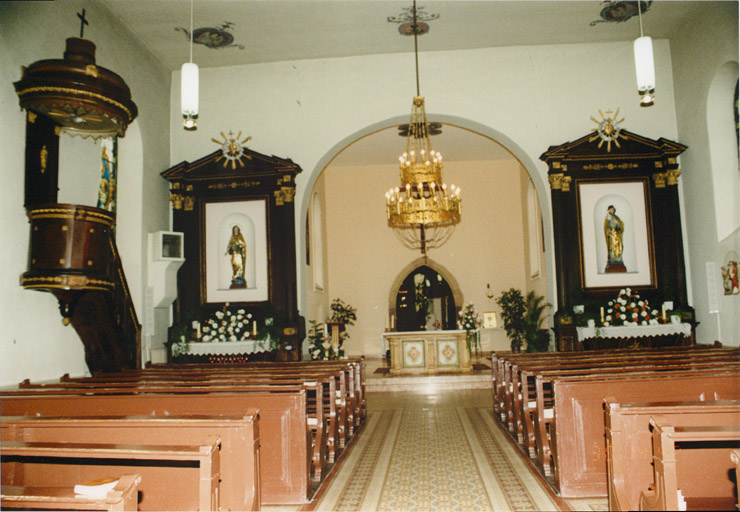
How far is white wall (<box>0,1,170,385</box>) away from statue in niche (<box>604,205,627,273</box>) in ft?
23.6

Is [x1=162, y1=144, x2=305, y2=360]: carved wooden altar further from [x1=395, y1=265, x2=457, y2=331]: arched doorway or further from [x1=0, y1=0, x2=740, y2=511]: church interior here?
[x1=395, y1=265, x2=457, y2=331]: arched doorway

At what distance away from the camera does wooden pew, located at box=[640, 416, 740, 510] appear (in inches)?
92.3

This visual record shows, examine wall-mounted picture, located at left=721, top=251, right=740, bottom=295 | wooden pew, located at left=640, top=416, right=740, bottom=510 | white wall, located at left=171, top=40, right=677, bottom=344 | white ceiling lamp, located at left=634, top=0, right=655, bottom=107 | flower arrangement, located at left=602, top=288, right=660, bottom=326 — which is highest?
white wall, located at left=171, top=40, right=677, bottom=344

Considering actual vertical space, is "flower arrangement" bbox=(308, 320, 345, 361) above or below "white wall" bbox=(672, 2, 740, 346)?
below

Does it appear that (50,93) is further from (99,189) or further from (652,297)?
(652,297)

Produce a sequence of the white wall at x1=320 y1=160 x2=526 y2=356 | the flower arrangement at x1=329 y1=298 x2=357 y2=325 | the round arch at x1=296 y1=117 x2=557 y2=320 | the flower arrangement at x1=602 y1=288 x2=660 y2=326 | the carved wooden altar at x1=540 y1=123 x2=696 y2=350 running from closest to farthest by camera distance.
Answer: the flower arrangement at x1=602 y1=288 x2=660 y2=326, the carved wooden altar at x1=540 y1=123 x2=696 y2=350, the round arch at x1=296 y1=117 x2=557 y2=320, the flower arrangement at x1=329 y1=298 x2=357 y2=325, the white wall at x1=320 y1=160 x2=526 y2=356

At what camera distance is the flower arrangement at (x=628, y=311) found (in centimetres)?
829

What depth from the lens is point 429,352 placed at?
11094mm

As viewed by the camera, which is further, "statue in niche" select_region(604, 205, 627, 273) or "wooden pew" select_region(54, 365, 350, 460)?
"statue in niche" select_region(604, 205, 627, 273)

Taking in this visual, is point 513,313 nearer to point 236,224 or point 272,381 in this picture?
point 236,224

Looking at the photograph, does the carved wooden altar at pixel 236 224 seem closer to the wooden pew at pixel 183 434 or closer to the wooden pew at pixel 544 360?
the wooden pew at pixel 544 360

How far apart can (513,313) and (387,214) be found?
612cm

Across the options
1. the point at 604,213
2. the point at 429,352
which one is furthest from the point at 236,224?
the point at 604,213

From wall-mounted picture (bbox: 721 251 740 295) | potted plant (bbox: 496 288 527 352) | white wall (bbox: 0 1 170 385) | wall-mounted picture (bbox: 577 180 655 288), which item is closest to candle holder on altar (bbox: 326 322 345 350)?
potted plant (bbox: 496 288 527 352)
